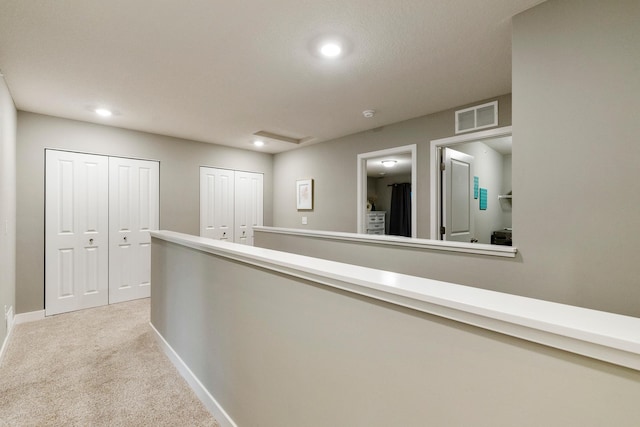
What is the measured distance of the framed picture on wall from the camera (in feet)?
15.9

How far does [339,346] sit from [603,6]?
211 cm

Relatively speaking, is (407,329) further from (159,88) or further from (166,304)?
(159,88)

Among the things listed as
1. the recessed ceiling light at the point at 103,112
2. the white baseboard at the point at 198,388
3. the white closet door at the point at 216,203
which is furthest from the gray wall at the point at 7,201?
the white closet door at the point at 216,203

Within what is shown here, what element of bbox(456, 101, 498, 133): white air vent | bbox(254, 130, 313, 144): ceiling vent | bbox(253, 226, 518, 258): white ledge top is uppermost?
bbox(254, 130, 313, 144): ceiling vent

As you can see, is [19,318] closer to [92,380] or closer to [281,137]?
[92,380]

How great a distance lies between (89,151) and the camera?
370cm

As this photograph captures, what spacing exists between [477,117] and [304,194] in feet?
9.26

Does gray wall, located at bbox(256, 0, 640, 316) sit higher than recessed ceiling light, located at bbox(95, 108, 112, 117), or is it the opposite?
recessed ceiling light, located at bbox(95, 108, 112, 117)

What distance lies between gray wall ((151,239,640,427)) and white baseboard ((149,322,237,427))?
0.04 metres

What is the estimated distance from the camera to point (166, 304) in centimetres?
254

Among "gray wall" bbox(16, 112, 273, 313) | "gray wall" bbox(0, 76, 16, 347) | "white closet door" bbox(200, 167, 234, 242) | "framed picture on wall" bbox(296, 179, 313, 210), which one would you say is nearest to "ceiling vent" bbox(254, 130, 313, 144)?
"framed picture on wall" bbox(296, 179, 313, 210)

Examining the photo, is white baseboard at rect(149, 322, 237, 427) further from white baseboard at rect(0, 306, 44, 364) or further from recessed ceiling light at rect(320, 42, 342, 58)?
recessed ceiling light at rect(320, 42, 342, 58)

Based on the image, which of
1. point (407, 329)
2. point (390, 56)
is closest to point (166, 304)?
point (407, 329)

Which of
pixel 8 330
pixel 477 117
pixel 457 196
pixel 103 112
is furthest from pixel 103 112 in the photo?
pixel 457 196
